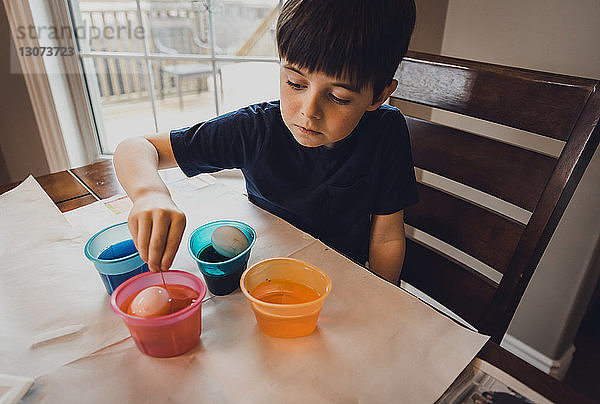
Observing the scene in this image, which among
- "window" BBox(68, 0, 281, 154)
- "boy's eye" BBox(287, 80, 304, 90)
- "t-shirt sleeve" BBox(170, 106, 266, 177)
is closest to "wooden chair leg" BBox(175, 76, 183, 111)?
"window" BBox(68, 0, 281, 154)

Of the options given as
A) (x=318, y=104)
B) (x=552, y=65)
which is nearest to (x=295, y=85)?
(x=318, y=104)

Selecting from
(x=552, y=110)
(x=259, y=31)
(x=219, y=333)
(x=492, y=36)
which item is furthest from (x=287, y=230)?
(x=259, y=31)

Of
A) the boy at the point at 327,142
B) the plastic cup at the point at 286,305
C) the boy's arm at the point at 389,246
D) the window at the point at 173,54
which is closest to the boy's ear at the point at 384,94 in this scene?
the boy at the point at 327,142

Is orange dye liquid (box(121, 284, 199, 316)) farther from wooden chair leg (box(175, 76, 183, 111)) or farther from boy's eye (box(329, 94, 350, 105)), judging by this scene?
wooden chair leg (box(175, 76, 183, 111))

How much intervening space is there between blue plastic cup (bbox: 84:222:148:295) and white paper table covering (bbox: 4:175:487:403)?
4.0 inches

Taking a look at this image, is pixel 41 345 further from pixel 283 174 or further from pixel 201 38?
pixel 201 38

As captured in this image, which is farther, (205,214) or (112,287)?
(205,214)

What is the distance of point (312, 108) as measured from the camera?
0.62 meters

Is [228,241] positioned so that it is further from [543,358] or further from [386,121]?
[543,358]

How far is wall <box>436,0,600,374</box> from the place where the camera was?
926 mm

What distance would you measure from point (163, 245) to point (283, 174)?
0.38 metres

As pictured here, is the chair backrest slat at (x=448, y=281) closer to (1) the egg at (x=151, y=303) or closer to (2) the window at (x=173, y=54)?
(1) the egg at (x=151, y=303)

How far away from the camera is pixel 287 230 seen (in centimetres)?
74

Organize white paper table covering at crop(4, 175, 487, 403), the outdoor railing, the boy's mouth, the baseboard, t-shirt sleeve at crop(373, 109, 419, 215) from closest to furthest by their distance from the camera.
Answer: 1. white paper table covering at crop(4, 175, 487, 403)
2. the boy's mouth
3. t-shirt sleeve at crop(373, 109, 419, 215)
4. the baseboard
5. the outdoor railing
